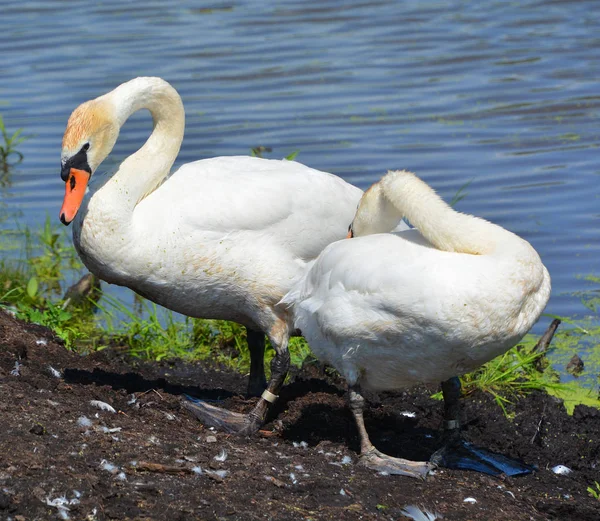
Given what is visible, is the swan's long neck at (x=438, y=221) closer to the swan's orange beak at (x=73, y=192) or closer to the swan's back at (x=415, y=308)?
the swan's back at (x=415, y=308)

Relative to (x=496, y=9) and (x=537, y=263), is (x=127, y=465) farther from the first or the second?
(x=496, y=9)

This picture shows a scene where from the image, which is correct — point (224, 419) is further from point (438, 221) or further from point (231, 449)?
point (438, 221)

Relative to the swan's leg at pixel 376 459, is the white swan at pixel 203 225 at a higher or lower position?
higher

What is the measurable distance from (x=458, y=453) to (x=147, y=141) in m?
2.41

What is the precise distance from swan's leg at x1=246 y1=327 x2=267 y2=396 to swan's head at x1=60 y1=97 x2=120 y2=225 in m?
1.30

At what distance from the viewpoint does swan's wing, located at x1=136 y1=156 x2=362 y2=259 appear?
5805mm

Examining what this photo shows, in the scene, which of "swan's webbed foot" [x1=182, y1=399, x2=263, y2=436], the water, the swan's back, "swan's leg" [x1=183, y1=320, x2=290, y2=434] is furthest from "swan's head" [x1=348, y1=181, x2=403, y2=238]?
the water

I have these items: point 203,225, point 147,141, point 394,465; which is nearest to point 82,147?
point 147,141

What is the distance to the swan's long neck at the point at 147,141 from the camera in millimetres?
5945

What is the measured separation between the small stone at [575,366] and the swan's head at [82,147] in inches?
121

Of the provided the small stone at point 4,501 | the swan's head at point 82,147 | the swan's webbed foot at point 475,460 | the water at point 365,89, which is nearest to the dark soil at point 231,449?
the small stone at point 4,501

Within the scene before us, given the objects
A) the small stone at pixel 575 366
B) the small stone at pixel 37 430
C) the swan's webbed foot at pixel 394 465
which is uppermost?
the small stone at pixel 37 430

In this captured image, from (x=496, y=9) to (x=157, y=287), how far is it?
11288 mm

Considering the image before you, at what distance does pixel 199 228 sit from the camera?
577 cm
